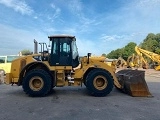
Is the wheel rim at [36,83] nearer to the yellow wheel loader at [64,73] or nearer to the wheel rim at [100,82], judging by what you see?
the yellow wheel loader at [64,73]

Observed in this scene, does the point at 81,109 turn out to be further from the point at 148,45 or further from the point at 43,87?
the point at 148,45

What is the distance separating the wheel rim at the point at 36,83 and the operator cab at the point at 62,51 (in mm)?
926

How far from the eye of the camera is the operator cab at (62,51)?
443 inches

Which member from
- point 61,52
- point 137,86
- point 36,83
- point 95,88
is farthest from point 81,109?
point 61,52

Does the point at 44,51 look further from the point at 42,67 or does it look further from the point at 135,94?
the point at 135,94

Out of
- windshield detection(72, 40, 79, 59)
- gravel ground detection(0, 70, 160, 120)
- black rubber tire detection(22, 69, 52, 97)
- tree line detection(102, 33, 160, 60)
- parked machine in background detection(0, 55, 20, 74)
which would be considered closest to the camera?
gravel ground detection(0, 70, 160, 120)

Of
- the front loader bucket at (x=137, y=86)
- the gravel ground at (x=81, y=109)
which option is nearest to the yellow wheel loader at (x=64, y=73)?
the front loader bucket at (x=137, y=86)

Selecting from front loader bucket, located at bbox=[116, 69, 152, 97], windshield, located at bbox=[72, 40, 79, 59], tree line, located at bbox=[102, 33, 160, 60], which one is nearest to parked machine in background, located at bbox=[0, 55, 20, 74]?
windshield, located at bbox=[72, 40, 79, 59]

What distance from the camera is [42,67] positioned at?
1141cm

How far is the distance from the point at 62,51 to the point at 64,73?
1.03 metres

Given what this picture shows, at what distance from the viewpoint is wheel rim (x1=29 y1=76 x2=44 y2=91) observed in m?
10.8

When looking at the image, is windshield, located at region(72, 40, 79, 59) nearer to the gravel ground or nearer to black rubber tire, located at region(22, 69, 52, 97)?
black rubber tire, located at region(22, 69, 52, 97)

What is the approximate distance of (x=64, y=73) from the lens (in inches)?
441

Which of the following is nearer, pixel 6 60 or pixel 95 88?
pixel 95 88
